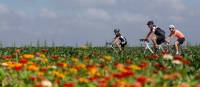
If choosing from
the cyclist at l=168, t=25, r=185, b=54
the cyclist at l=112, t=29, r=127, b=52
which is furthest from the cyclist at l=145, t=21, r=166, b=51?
the cyclist at l=112, t=29, r=127, b=52

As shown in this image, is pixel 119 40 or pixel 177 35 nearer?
pixel 177 35

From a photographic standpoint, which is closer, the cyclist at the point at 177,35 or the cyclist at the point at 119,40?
the cyclist at the point at 177,35

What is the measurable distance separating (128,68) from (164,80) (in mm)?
648

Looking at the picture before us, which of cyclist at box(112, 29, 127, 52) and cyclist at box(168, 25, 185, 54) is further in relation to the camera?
cyclist at box(112, 29, 127, 52)

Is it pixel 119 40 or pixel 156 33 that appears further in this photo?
pixel 119 40

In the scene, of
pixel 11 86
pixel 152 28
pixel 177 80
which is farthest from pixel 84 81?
pixel 152 28

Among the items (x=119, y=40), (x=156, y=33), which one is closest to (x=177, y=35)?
(x=156, y=33)

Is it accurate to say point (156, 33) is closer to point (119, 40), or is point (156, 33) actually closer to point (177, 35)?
Answer: point (177, 35)

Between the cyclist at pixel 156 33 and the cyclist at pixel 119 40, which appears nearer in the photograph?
the cyclist at pixel 156 33

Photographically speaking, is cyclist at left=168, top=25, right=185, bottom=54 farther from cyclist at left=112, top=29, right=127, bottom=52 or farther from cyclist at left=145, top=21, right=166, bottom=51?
cyclist at left=112, top=29, right=127, bottom=52

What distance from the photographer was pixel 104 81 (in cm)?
874

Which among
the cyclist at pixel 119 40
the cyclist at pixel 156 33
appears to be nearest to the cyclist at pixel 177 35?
the cyclist at pixel 156 33

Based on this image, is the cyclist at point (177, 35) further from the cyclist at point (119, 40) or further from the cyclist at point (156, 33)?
the cyclist at point (119, 40)

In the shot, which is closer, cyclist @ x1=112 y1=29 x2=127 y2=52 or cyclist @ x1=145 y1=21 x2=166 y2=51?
cyclist @ x1=145 y1=21 x2=166 y2=51
